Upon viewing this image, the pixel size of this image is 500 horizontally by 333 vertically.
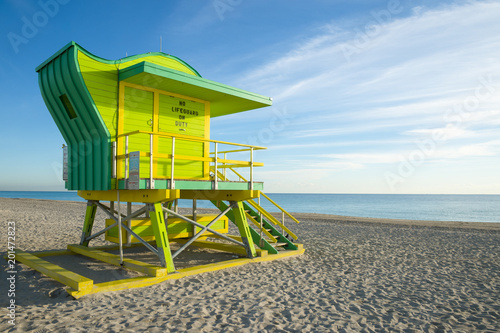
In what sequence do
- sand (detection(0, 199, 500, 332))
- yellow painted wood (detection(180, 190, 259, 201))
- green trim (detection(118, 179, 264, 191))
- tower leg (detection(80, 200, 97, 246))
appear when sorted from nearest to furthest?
sand (detection(0, 199, 500, 332)) < green trim (detection(118, 179, 264, 191)) < yellow painted wood (detection(180, 190, 259, 201)) < tower leg (detection(80, 200, 97, 246))

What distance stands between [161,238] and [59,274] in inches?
80.5

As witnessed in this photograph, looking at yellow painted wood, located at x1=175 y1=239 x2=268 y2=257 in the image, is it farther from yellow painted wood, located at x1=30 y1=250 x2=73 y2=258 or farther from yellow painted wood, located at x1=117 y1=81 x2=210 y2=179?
yellow painted wood, located at x1=30 y1=250 x2=73 y2=258

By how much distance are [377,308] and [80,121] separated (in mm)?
7603

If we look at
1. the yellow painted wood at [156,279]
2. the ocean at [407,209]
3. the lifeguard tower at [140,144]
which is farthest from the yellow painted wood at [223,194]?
the ocean at [407,209]

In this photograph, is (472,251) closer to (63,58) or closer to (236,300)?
(236,300)

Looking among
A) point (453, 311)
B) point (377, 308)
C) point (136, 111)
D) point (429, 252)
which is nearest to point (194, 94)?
point (136, 111)

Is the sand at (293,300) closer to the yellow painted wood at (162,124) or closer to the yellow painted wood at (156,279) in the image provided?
the yellow painted wood at (156,279)

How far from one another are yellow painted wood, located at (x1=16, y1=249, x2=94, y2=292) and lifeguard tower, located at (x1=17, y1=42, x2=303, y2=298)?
27 mm

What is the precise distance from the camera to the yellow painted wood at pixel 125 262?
722 centimetres

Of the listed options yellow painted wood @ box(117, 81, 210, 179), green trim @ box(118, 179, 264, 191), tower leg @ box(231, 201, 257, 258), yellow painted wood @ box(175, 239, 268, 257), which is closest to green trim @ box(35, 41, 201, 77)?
yellow painted wood @ box(117, 81, 210, 179)

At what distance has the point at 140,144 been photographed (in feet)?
28.7

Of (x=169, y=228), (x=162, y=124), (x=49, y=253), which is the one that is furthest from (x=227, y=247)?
(x=49, y=253)

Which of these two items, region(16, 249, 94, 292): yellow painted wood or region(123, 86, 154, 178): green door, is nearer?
region(16, 249, 94, 292): yellow painted wood

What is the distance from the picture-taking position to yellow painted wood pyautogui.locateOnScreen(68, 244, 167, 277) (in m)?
7.22
